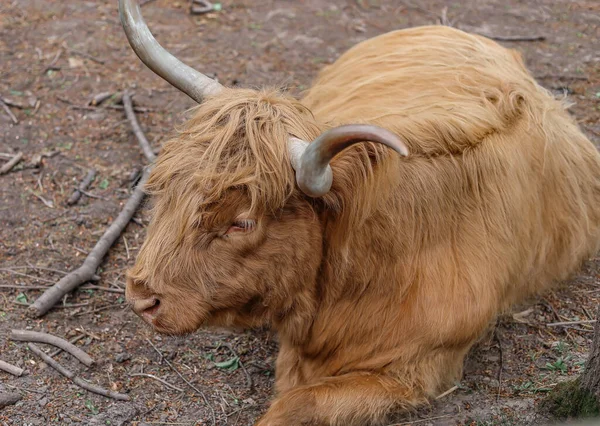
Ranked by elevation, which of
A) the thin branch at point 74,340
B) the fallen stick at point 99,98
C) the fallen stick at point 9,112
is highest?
the fallen stick at point 99,98

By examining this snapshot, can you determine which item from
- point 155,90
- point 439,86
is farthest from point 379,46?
point 155,90

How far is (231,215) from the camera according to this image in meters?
3.49

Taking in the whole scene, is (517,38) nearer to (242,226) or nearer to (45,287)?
(45,287)

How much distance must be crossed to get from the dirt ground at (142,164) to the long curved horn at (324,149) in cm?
142

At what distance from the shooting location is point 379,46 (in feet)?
19.9

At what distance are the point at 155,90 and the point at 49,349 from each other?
3.23 meters

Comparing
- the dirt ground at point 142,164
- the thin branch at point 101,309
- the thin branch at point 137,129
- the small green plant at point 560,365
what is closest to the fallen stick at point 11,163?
the dirt ground at point 142,164

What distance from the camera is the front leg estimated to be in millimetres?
3850

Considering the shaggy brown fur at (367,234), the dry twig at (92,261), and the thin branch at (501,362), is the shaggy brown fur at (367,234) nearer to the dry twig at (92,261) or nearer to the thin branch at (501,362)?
the thin branch at (501,362)

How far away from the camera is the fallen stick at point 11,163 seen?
19.7 ft

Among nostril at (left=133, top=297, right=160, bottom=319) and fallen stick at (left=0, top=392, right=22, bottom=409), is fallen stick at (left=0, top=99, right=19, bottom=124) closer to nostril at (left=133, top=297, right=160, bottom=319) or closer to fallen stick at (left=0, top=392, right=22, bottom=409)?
fallen stick at (left=0, top=392, right=22, bottom=409)

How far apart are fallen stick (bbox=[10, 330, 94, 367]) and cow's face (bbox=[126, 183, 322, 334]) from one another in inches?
40.0

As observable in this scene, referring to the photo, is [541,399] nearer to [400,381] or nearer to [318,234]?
[400,381]

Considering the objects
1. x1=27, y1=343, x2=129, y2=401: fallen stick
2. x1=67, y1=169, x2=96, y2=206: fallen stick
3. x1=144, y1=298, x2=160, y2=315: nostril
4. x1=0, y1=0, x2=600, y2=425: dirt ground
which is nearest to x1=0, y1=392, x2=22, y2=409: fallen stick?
x1=0, y1=0, x2=600, y2=425: dirt ground
